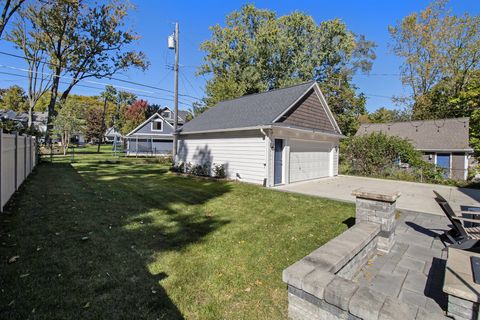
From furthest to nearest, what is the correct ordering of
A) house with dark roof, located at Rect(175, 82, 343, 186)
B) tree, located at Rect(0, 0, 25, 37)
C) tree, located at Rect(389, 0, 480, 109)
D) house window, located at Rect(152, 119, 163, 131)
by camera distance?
1. house window, located at Rect(152, 119, 163, 131)
2. tree, located at Rect(389, 0, 480, 109)
3. tree, located at Rect(0, 0, 25, 37)
4. house with dark roof, located at Rect(175, 82, 343, 186)

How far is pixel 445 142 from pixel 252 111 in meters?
16.5

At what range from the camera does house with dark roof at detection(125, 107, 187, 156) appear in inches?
1162

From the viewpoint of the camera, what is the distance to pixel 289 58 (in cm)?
2634

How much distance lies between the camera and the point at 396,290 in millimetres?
2854

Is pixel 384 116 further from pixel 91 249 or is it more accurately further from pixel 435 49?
pixel 91 249

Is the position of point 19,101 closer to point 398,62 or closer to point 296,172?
point 296,172

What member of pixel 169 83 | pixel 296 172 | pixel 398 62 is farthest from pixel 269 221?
pixel 398 62

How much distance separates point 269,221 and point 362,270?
2.35 meters

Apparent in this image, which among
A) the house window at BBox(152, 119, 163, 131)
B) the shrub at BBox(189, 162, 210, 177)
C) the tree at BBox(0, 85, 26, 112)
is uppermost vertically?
the tree at BBox(0, 85, 26, 112)

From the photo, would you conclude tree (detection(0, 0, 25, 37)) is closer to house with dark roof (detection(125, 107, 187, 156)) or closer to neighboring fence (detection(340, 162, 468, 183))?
house with dark roof (detection(125, 107, 187, 156))

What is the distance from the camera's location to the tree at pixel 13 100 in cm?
4716

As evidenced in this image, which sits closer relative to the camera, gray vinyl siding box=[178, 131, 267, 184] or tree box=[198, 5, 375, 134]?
gray vinyl siding box=[178, 131, 267, 184]

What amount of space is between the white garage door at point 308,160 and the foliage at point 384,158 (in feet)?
6.49

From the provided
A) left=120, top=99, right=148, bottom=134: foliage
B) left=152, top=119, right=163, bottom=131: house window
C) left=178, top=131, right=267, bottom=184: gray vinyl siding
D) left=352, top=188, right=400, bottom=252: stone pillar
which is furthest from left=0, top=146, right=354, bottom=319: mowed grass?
left=120, top=99, right=148, bottom=134: foliage
